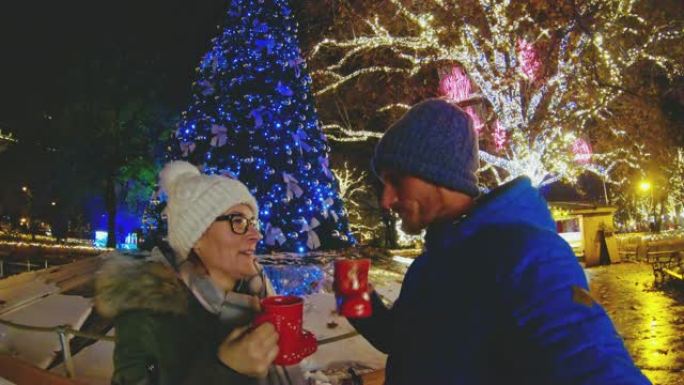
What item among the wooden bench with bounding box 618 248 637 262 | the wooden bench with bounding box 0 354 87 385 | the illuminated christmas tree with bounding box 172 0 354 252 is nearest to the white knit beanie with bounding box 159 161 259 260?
the wooden bench with bounding box 0 354 87 385

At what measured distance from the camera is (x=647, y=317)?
33.6ft

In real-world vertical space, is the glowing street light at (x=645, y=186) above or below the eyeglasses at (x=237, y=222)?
above

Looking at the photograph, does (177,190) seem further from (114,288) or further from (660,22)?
(660,22)

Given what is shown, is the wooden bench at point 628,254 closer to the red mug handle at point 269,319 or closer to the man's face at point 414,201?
the man's face at point 414,201

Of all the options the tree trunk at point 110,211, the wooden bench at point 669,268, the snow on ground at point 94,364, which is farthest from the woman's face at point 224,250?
the tree trunk at point 110,211

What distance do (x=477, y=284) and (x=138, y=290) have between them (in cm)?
125

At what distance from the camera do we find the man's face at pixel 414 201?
184cm

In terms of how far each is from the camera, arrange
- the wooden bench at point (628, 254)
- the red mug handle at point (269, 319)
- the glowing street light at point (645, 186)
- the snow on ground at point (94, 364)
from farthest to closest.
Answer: the glowing street light at point (645, 186) < the wooden bench at point (628, 254) < the snow on ground at point (94, 364) < the red mug handle at point (269, 319)

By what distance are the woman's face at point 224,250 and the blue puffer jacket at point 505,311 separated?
0.91 metres

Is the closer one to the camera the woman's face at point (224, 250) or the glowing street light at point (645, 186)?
the woman's face at point (224, 250)

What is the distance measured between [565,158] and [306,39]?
8235 mm

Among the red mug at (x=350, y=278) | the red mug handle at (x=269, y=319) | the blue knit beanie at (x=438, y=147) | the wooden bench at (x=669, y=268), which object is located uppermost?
the blue knit beanie at (x=438, y=147)

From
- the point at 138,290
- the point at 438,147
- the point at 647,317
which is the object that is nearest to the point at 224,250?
the point at 138,290

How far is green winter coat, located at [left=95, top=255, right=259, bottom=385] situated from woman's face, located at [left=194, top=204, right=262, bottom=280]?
289mm
